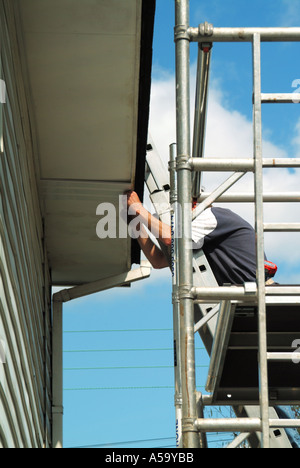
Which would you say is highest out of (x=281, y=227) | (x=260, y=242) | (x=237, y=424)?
(x=281, y=227)

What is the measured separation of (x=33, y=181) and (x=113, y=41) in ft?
6.48

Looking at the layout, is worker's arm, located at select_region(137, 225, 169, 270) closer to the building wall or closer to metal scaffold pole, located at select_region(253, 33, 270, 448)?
→ the building wall

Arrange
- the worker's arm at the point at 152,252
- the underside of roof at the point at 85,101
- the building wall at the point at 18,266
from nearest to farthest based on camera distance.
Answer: the building wall at the point at 18,266 → the underside of roof at the point at 85,101 → the worker's arm at the point at 152,252

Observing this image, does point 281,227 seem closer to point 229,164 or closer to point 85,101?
point 229,164

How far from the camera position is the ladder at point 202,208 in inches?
177

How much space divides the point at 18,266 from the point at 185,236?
1.85m

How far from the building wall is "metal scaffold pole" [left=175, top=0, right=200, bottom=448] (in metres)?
1.11

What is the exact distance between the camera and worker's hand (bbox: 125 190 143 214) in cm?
754

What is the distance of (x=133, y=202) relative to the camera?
786cm

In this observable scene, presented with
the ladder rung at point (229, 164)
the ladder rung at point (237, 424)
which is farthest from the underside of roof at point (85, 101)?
the ladder rung at point (237, 424)

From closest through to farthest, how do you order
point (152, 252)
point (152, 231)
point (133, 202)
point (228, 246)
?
point (228, 246), point (152, 231), point (152, 252), point (133, 202)

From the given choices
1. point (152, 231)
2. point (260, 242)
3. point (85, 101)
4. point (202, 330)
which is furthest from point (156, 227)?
point (260, 242)

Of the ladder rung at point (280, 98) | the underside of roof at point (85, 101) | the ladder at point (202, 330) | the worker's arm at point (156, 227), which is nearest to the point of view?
the ladder rung at point (280, 98)

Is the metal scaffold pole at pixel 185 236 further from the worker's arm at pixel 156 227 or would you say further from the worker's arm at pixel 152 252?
the worker's arm at pixel 152 252
